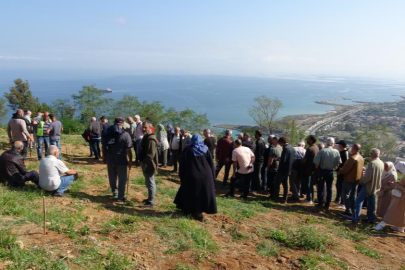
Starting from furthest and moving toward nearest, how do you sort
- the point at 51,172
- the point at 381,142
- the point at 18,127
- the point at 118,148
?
1. the point at 381,142
2. the point at 18,127
3. the point at 118,148
4. the point at 51,172

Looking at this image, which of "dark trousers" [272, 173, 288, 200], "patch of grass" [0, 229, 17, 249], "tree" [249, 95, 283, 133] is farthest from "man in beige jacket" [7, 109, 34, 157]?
"tree" [249, 95, 283, 133]

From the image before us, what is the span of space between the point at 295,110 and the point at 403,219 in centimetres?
10051

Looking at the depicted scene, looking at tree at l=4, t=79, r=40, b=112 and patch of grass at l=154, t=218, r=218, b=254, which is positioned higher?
tree at l=4, t=79, r=40, b=112

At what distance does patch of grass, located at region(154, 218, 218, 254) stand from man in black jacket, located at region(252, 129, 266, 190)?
349 cm

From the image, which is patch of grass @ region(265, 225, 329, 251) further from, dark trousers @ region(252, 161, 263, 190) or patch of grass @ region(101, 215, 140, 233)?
dark trousers @ region(252, 161, 263, 190)

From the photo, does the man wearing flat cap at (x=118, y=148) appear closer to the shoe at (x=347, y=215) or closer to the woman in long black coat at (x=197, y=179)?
the woman in long black coat at (x=197, y=179)

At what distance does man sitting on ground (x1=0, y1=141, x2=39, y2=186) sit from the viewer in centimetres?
599

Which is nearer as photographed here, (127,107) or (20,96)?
(20,96)

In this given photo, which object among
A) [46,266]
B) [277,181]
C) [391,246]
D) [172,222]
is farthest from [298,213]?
[46,266]

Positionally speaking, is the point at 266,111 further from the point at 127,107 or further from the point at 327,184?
the point at 327,184

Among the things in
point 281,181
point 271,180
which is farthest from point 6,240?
point 271,180

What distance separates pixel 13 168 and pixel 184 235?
4217 millimetres

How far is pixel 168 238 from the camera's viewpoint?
4602 millimetres

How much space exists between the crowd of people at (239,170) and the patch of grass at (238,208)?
0.57 m
